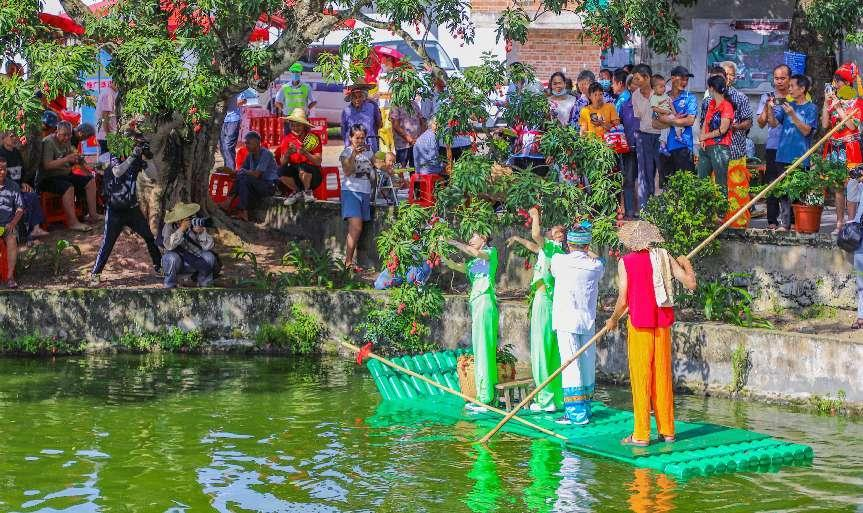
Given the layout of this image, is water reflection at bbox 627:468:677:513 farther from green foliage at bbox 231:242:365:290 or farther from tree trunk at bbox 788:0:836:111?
tree trunk at bbox 788:0:836:111

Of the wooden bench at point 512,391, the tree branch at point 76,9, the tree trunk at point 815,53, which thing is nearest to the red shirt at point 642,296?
the wooden bench at point 512,391

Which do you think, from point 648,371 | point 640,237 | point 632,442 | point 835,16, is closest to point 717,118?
point 835,16

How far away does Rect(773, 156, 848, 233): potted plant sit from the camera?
1564cm

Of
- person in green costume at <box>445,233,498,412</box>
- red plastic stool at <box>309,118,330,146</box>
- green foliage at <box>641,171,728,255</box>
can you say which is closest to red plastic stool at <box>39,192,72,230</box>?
red plastic stool at <box>309,118,330,146</box>

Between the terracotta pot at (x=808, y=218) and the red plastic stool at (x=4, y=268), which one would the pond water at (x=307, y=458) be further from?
the terracotta pot at (x=808, y=218)

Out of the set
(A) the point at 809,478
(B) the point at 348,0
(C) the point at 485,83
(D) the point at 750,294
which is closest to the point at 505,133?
(C) the point at 485,83

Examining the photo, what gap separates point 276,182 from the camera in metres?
19.8

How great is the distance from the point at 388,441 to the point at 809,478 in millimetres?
3497

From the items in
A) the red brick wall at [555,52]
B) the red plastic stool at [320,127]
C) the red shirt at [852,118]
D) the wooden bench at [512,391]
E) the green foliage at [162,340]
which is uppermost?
the red brick wall at [555,52]

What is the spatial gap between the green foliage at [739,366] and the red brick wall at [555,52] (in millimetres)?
15905

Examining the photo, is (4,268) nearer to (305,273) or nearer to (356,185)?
(305,273)

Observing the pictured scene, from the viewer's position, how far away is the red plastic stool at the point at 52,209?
18.8 metres

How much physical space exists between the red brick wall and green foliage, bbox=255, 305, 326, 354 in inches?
548

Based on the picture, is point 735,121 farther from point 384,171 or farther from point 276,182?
point 276,182
